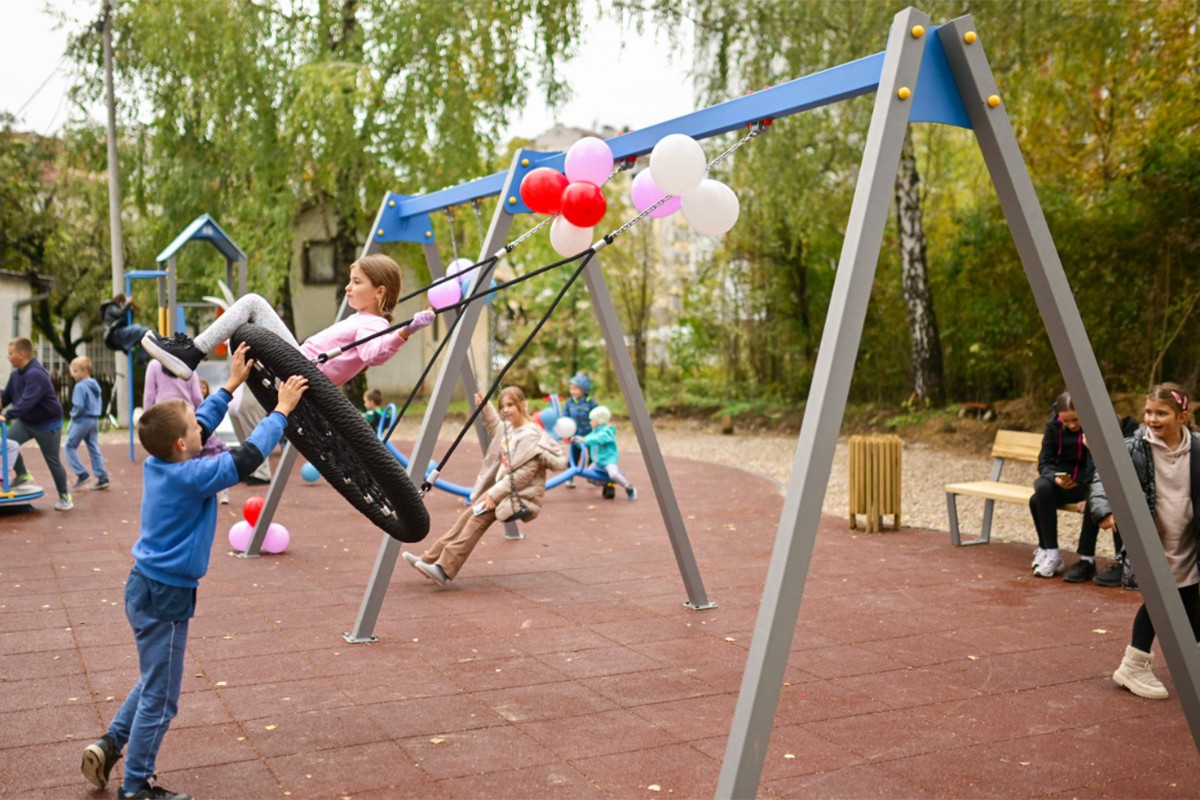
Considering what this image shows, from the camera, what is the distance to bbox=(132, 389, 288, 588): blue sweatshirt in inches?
138

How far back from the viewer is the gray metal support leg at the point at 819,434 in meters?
3.16

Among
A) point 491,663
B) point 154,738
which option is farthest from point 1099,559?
point 154,738

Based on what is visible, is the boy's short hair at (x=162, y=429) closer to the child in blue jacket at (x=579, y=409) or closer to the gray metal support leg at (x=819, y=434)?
the gray metal support leg at (x=819, y=434)

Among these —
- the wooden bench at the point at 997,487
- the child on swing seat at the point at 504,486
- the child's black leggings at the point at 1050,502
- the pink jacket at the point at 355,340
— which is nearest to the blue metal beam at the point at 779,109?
the child on swing seat at the point at 504,486

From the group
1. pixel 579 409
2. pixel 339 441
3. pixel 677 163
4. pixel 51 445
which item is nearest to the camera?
pixel 339 441

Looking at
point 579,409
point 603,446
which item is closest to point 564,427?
point 603,446

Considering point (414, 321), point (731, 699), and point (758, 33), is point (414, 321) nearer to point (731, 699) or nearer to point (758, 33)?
point (731, 699)

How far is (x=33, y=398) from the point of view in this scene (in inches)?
381

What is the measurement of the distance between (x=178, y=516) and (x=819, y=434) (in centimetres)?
205

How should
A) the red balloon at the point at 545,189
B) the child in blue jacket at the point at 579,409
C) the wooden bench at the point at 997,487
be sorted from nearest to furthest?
the red balloon at the point at 545,189, the wooden bench at the point at 997,487, the child in blue jacket at the point at 579,409

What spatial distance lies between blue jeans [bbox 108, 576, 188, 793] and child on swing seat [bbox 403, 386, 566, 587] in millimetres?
3164

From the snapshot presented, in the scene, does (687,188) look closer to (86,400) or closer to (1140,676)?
(1140,676)

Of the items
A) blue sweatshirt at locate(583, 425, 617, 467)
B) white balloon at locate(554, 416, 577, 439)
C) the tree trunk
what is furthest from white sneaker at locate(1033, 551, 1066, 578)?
the tree trunk

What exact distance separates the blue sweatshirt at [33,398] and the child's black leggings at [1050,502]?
8.10 metres
